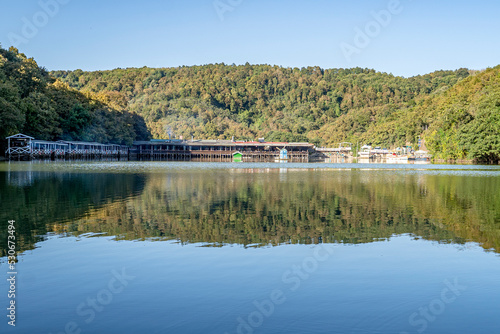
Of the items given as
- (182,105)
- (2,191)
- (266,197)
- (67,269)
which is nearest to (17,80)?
(2,191)

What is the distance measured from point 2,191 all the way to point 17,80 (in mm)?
50880

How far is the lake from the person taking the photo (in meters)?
5.99

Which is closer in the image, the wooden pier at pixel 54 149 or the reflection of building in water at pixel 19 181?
the reflection of building in water at pixel 19 181

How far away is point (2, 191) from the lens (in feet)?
64.8

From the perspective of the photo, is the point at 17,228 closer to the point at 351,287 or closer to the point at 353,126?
the point at 351,287

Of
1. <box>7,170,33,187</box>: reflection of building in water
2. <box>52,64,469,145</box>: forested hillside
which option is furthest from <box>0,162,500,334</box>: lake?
<box>52,64,469,145</box>: forested hillside

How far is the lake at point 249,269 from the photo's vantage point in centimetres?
599

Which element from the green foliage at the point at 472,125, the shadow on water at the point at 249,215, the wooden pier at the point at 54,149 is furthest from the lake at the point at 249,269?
the green foliage at the point at 472,125

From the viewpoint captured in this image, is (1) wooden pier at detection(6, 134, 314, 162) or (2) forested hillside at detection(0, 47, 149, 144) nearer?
(2) forested hillside at detection(0, 47, 149, 144)

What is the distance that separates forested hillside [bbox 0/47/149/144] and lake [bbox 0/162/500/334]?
1774 inches

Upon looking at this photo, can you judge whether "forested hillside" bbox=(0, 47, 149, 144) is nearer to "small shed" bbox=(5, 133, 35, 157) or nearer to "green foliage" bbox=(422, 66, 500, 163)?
"small shed" bbox=(5, 133, 35, 157)

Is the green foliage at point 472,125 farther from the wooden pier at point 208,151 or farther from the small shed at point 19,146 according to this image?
the small shed at point 19,146

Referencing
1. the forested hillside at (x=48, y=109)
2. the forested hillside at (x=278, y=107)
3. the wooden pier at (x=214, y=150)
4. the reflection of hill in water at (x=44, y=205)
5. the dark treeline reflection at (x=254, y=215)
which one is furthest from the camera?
the forested hillside at (x=278, y=107)

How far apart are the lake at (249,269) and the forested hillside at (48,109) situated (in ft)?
148
